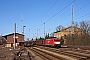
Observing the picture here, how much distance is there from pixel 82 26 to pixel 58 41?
115 feet

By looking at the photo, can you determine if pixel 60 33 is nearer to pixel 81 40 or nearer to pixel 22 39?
pixel 22 39

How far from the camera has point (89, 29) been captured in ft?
251

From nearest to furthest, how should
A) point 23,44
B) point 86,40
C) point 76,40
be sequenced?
point 86,40 → point 76,40 → point 23,44

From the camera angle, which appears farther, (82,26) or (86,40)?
(82,26)

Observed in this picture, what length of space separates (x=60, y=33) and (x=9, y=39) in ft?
140

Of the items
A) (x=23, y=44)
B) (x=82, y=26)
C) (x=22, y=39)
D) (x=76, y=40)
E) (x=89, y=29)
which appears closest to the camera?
(x=76, y=40)

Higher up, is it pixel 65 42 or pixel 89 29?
pixel 89 29

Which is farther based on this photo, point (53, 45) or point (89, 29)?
point (89, 29)

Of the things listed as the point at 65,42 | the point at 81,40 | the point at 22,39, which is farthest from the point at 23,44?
the point at 81,40

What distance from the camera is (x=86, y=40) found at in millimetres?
55969

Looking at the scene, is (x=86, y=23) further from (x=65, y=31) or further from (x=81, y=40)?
(x=65, y=31)

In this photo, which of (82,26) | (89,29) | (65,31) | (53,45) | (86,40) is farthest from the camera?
(65,31)

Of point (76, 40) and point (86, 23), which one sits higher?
point (86, 23)

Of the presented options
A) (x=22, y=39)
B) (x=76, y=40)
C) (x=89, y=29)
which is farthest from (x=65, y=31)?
(x=76, y=40)
